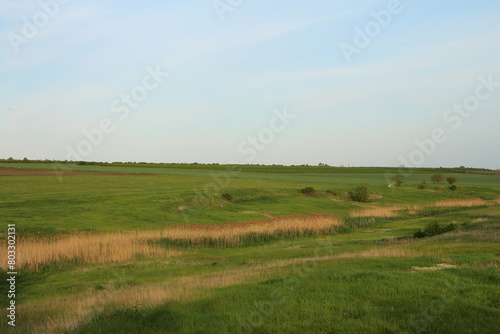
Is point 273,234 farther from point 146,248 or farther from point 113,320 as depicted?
point 113,320

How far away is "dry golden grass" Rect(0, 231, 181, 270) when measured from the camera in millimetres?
26109

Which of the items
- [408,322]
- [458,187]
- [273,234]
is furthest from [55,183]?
[458,187]

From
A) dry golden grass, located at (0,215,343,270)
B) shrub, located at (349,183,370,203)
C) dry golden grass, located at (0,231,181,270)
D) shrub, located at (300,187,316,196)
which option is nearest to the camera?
dry golden grass, located at (0,231,181,270)

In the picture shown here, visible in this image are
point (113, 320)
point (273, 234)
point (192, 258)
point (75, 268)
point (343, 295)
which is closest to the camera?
point (113, 320)

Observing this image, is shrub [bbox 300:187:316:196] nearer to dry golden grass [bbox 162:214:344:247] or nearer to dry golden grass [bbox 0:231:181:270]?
dry golden grass [bbox 162:214:344:247]

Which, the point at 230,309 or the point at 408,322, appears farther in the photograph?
the point at 230,309

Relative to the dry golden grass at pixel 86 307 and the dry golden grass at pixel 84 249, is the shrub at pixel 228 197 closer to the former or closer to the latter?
the dry golden grass at pixel 84 249

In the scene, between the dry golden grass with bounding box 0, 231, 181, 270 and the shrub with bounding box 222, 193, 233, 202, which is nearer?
the dry golden grass with bounding box 0, 231, 181, 270

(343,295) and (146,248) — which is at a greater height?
(343,295)

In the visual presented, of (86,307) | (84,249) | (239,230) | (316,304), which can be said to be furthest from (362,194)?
(86,307)

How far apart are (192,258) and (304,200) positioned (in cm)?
4431

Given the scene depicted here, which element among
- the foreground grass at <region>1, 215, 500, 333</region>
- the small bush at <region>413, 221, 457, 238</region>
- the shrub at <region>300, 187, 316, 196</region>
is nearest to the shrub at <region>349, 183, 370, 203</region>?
the shrub at <region>300, 187, 316, 196</region>

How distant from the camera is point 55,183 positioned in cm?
7694

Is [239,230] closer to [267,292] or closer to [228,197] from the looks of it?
[267,292]
